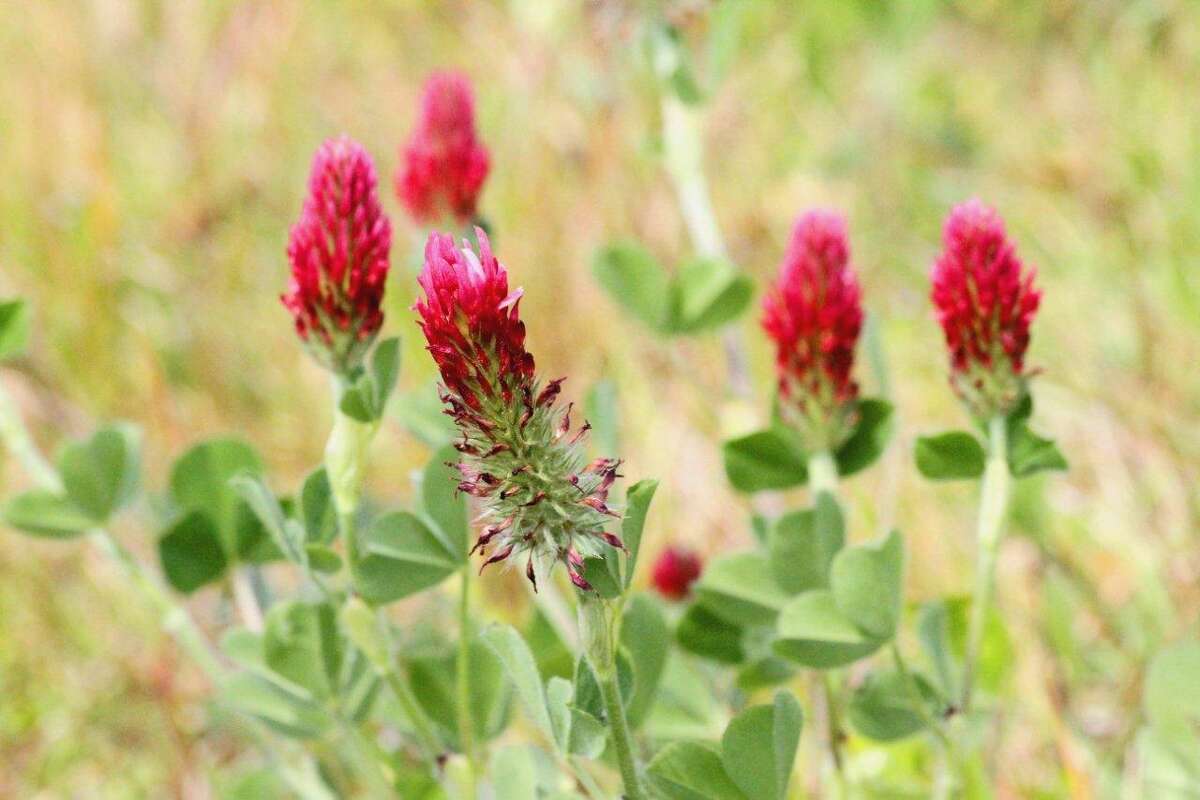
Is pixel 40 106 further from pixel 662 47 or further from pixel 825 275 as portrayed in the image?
pixel 825 275

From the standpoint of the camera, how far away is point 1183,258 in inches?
99.0

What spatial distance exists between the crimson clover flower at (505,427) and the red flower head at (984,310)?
0.44 m

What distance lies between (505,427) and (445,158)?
2.74ft

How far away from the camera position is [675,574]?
1.83 metres

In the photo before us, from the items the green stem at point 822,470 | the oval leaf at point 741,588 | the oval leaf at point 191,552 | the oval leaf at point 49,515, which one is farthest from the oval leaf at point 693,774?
the oval leaf at point 49,515

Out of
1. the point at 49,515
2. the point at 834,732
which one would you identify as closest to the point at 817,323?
the point at 834,732

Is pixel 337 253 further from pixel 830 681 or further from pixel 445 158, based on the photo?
pixel 830 681

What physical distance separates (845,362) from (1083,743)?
629 millimetres

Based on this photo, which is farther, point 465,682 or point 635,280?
point 635,280

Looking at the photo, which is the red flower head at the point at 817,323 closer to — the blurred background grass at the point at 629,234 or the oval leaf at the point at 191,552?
the blurred background grass at the point at 629,234

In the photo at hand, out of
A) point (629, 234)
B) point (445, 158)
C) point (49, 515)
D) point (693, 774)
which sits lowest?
point (693, 774)

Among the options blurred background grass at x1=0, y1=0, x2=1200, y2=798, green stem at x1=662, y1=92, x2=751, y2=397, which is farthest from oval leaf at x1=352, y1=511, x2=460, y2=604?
green stem at x1=662, y1=92, x2=751, y2=397

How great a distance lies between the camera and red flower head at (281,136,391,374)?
1.23 m

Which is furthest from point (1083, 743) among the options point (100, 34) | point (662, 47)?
point (100, 34)
